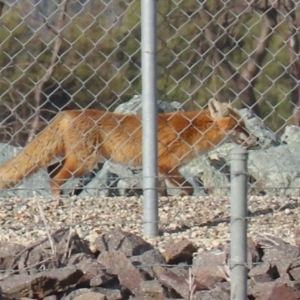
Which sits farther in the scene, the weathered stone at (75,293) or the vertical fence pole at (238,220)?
the weathered stone at (75,293)

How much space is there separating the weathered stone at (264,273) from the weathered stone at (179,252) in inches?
15.0

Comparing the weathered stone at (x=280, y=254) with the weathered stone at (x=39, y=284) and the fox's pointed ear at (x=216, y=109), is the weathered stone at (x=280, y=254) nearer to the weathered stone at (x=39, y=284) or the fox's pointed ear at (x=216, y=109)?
the weathered stone at (x=39, y=284)

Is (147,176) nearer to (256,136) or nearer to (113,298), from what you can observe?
(113,298)

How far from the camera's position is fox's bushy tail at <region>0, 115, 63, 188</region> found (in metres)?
6.94

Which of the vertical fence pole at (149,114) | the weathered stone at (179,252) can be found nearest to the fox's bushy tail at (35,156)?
the vertical fence pole at (149,114)

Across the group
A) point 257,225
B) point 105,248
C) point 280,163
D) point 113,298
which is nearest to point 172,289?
point 113,298

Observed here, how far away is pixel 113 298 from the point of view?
3.36m

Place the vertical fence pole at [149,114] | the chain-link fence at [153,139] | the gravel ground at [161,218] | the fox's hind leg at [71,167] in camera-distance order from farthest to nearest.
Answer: the fox's hind leg at [71,167] → the chain-link fence at [153,139] → the gravel ground at [161,218] → the vertical fence pole at [149,114]

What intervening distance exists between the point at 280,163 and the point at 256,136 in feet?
3.48

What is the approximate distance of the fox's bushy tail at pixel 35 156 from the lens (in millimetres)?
6941

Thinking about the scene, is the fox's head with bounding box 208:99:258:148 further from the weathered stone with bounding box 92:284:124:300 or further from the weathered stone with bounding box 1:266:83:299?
the weathered stone with bounding box 1:266:83:299

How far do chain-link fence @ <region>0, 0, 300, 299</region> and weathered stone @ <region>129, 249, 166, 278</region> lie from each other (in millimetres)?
56

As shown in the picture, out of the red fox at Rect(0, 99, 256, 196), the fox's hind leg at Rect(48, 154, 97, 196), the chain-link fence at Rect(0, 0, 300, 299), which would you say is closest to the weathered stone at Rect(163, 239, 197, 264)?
the chain-link fence at Rect(0, 0, 300, 299)

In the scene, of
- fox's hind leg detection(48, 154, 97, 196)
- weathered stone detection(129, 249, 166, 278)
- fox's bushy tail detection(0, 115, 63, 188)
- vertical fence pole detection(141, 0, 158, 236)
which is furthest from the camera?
fox's hind leg detection(48, 154, 97, 196)
